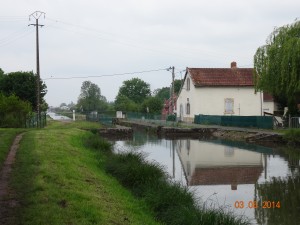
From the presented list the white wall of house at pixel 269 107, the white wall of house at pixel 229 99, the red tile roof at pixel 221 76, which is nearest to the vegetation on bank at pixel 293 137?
the white wall of house at pixel 229 99

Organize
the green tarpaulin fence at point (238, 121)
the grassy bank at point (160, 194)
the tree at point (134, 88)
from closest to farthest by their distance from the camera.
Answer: the grassy bank at point (160, 194) < the green tarpaulin fence at point (238, 121) < the tree at point (134, 88)

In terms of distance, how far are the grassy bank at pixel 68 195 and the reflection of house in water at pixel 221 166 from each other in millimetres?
3965

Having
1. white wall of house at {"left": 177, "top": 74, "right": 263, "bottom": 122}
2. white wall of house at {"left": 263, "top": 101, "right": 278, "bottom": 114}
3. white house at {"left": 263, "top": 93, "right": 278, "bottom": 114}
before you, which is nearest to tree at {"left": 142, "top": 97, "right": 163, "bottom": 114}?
white wall of house at {"left": 177, "top": 74, "right": 263, "bottom": 122}

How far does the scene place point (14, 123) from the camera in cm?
3206

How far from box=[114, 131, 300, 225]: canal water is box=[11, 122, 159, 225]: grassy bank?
6.43ft

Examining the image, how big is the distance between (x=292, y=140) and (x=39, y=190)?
70.7 ft

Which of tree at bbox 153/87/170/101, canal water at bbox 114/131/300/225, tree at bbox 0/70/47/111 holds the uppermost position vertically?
tree at bbox 153/87/170/101

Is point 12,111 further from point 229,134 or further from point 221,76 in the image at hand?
point 221,76

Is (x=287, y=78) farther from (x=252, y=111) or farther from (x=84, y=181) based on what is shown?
(x=84, y=181)

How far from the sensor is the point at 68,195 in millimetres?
8398

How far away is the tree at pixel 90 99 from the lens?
122 m

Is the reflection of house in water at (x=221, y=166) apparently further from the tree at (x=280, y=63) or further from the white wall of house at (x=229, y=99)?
the white wall of house at (x=229, y=99)

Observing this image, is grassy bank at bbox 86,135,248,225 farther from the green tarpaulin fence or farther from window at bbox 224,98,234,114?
window at bbox 224,98,234,114

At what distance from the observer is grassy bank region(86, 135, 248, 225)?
7.45m
